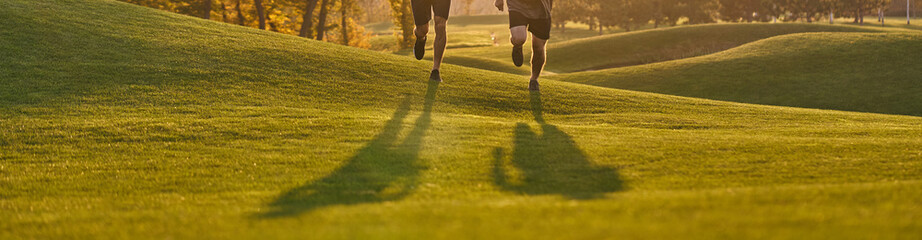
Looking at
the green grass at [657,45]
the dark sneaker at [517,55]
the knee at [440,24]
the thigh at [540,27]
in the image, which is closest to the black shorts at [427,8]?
the knee at [440,24]

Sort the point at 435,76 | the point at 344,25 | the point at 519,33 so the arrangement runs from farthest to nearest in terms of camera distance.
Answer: the point at 344,25 → the point at 435,76 → the point at 519,33

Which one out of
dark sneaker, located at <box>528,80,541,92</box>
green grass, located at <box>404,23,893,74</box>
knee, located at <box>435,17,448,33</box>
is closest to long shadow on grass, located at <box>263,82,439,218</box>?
knee, located at <box>435,17,448,33</box>

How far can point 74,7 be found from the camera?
1466 cm

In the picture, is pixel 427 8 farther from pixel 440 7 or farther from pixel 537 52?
pixel 537 52

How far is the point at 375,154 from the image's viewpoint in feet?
20.5

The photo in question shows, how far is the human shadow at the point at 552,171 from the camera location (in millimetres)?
4926

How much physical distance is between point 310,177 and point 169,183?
108 centimetres

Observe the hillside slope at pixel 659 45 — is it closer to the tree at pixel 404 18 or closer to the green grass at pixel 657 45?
the green grass at pixel 657 45

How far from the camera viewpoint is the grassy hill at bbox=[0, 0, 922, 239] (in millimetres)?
3352

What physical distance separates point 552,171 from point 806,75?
18097mm

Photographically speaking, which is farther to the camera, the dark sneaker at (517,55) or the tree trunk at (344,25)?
the tree trunk at (344,25)

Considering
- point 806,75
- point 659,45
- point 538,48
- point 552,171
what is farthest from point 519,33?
point 659,45

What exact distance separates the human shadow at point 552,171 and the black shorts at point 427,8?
148 inches

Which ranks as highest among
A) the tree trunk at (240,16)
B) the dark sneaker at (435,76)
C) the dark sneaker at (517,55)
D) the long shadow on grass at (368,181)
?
the tree trunk at (240,16)
